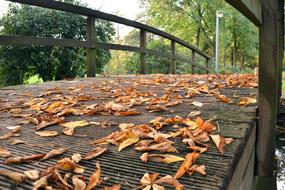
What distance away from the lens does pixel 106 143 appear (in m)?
1.80

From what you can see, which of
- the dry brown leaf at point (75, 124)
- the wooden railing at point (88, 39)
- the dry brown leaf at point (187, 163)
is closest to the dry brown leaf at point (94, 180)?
the dry brown leaf at point (187, 163)

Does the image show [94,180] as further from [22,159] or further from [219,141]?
[219,141]

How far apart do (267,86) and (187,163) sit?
1621mm

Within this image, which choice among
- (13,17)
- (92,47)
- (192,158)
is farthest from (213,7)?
(192,158)

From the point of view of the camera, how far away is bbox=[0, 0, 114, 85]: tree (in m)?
8.35

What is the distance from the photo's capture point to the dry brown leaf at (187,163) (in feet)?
4.53

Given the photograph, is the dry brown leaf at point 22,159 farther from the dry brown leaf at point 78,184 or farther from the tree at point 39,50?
the tree at point 39,50

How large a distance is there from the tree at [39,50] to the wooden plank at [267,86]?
20.2 feet

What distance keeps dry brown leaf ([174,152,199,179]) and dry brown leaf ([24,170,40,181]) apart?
1.63 ft

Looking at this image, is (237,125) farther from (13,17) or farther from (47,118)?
(13,17)

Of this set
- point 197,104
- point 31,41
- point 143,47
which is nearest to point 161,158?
point 197,104

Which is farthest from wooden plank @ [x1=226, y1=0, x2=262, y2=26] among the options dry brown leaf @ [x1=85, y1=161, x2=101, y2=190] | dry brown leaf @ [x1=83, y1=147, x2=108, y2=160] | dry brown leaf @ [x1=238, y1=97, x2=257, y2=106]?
dry brown leaf @ [x1=85, y1=161, x2=101, y2=190]

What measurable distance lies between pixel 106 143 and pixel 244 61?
34.7m

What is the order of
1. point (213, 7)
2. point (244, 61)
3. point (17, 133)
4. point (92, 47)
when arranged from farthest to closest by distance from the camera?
point (244, 61), point (213, 7), point (92, 47), point (17, 133)
